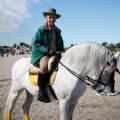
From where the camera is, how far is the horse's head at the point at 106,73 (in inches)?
164

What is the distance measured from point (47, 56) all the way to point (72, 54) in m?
0.66

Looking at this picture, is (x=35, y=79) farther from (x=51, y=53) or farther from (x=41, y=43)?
(x=41, y=43)

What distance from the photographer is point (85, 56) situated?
4496 millimetres

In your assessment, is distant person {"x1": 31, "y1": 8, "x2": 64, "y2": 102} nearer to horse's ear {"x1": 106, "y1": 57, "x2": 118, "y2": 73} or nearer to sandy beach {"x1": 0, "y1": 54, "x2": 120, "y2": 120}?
horse's ear {"x1": 106, "y1": 57, "x2": 118, "y2": 73}

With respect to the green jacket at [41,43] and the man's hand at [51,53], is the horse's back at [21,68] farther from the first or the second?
the man's hand at [51,53]

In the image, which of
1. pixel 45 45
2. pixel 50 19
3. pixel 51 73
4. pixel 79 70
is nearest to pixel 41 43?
pixel 45 45

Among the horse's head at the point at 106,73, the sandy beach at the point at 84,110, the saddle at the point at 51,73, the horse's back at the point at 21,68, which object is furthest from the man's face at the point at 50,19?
the sandy beach at the point at 84,110

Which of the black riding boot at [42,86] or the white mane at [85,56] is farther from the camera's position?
the black riding boot at [42,86]

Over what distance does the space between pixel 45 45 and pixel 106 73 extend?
1581 millimetres

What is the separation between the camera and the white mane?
4.27 m

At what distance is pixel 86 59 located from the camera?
4.51 m

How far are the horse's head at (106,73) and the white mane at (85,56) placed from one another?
0.36 feet

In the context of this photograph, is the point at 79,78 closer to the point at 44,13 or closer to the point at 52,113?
the point at 44,13

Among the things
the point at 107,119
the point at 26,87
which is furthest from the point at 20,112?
the point at 107,119
